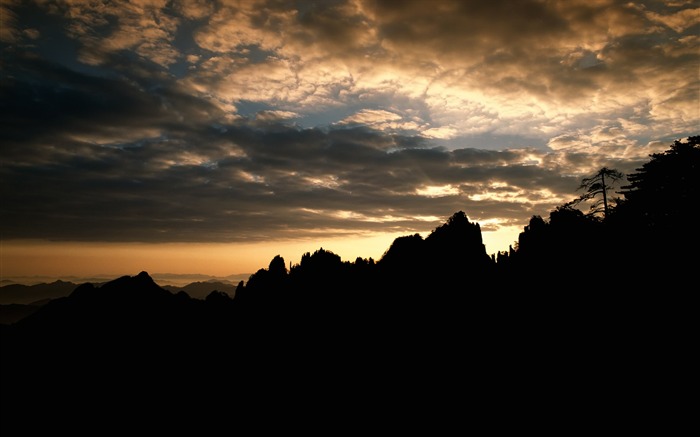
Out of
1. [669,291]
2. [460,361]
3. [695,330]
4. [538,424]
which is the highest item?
[669,291]

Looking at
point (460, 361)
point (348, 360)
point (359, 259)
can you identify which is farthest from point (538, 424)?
point (359, 259)

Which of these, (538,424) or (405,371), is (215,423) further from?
(538,424)

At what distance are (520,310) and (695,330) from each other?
530 inches

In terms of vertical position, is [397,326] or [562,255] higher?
[562,255]

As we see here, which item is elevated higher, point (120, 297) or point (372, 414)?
point (120, 297)

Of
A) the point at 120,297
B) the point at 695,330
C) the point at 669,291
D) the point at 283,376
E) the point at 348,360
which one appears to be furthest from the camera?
the point at 120,297

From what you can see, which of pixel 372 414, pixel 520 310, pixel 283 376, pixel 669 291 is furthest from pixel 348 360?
pixel 669 291

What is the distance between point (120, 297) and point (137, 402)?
20049 millimetres

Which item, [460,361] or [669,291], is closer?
[669,291]

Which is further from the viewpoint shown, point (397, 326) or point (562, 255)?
point (397, 326)

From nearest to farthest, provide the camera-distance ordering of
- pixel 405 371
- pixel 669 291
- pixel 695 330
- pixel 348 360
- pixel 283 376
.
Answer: pixel 695 330 < pixel 669 291 < pixel 405 371 < pixel 348 360 < pixel 283 376

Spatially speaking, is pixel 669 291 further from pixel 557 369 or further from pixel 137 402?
pixel 137 402

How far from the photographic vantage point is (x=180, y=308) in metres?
68.5

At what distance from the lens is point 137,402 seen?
58.2m
